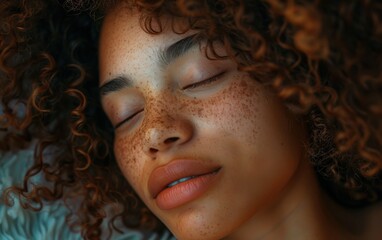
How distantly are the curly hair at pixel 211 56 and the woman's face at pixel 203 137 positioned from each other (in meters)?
0.04

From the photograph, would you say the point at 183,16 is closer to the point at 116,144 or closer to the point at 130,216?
the point at 116,144

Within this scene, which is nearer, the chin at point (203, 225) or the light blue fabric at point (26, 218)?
the chin at point (203, 225)

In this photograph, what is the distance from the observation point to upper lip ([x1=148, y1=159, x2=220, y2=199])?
3.76 ft

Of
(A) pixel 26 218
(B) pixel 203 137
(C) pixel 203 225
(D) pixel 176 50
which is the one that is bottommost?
(A) pixel 26 218

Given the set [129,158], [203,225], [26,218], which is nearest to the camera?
[203,225]

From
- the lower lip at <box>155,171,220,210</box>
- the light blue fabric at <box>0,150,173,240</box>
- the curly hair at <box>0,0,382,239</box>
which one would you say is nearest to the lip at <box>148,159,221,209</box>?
the lower lip at <box>155,171,220,210</box>

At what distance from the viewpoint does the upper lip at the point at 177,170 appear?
1.15m

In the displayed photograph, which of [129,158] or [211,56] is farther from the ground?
[211,56]

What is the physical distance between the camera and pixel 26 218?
59.0 inches

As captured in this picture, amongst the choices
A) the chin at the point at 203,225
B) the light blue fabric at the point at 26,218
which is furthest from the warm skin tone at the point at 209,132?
the light blue fabric at the point at 26,218

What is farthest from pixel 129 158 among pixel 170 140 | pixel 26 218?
pixel 26 218

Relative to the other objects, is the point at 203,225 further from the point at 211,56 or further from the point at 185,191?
the point at 211,56

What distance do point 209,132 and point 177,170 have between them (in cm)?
9

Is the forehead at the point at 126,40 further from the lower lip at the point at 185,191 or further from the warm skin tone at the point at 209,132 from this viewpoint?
the lower lip at the point at 185,191
